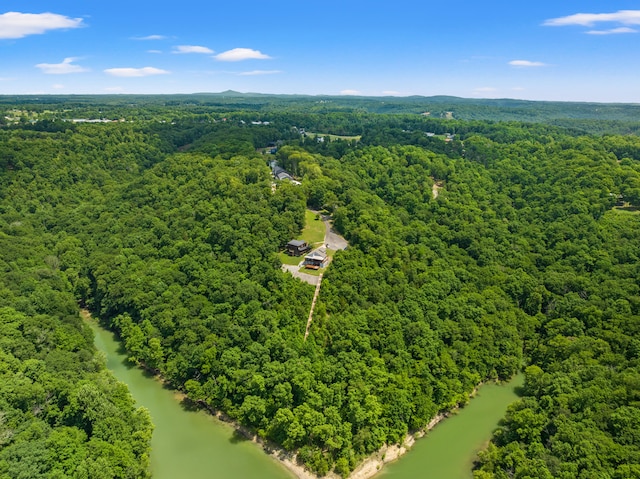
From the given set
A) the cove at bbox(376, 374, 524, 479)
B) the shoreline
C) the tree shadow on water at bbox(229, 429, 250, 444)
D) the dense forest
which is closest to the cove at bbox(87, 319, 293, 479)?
the tree shadow on water at bbox(229, 429, 250, 444)

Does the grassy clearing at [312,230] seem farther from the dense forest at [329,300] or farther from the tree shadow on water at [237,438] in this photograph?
the tree shadow on water at [237,438]

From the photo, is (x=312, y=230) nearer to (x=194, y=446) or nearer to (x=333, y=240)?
(x=333, y=240)

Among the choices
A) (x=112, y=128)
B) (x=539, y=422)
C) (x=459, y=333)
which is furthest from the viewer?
(x=112, y=128)

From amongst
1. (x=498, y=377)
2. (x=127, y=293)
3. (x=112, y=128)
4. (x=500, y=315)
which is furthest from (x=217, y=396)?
(x=112, y=128)

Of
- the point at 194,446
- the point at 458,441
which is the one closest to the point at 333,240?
the point at 458,441

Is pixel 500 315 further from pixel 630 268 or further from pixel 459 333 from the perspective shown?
pixel 630 268

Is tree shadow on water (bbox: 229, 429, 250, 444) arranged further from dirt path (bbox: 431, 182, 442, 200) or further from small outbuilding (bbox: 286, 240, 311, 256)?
dirt path (bbox: 431, 182, 442, 200)
